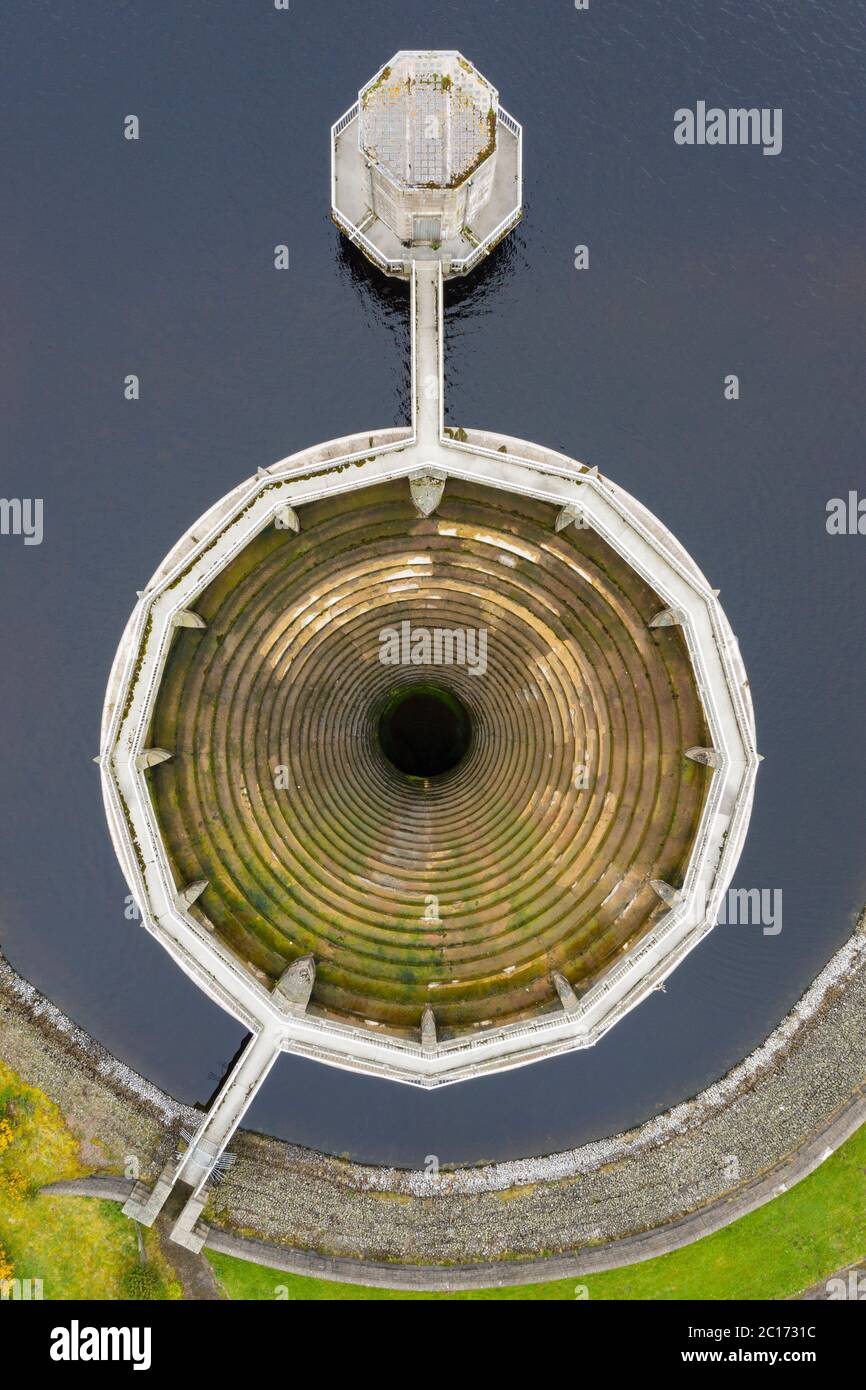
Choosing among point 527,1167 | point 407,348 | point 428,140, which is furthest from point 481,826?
point 428,140

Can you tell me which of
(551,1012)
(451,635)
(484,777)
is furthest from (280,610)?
(551,1012)

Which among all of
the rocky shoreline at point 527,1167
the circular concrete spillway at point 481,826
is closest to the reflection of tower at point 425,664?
the circular concrete spillway at point 481,826

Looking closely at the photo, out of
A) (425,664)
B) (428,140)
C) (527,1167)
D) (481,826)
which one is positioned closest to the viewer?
(428,140)

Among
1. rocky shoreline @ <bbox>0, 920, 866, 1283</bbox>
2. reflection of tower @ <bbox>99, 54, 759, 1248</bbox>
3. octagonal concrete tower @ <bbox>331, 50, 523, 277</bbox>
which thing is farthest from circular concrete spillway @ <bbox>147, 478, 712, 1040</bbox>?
rocky shoreline @ <bbox>0, 920, 866, 1283</bbox>

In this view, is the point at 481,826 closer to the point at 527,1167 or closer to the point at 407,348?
the point at 527,1167

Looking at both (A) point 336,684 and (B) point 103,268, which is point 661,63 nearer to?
(B) point 103,268

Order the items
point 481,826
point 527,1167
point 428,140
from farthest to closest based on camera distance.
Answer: point 527,1167 < point 481,826 < point 428,140

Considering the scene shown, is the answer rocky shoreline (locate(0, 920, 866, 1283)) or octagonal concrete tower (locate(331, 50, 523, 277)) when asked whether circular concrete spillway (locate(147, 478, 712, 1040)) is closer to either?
octagonal concrete tower (locate(331, 50, 523, 277))
